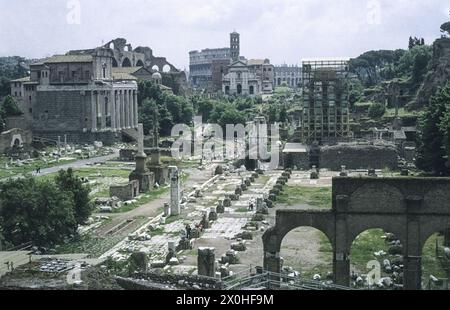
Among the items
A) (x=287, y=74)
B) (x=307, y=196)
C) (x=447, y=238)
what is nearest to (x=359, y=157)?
(x=307, y=196)

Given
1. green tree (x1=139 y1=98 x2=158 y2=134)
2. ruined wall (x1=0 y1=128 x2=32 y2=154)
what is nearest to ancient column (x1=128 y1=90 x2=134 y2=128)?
green tree (x1=139 y1=98 x2=158 y2=134)

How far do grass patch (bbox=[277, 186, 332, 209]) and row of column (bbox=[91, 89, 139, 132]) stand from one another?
32.0m

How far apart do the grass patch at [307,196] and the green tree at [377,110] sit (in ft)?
96.4

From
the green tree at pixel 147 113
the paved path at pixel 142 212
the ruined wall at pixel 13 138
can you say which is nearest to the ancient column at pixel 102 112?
the green tree at pixel 147 113

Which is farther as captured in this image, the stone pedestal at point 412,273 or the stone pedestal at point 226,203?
the stone pedestal at point 226,203

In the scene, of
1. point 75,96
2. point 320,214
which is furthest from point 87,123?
point 320,214

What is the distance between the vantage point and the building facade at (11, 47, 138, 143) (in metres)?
70.4

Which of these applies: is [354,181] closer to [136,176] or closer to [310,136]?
[136,176]

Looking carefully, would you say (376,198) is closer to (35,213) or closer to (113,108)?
(35,213)

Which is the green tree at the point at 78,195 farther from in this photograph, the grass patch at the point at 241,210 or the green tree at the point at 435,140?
the green tree at the point at 435,140

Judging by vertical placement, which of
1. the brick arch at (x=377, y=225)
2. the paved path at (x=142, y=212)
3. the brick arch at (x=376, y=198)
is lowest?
the paved path at (x=142, y=212)

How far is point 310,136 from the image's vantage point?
197 feet

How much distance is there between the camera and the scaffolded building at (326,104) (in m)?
60.3

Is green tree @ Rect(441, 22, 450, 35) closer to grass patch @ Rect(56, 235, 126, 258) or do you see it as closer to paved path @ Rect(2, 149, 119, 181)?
paved path @ Rect(2, 149, 119, 181)
